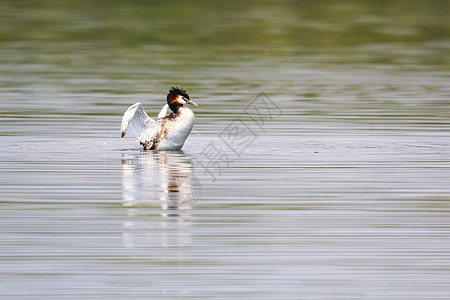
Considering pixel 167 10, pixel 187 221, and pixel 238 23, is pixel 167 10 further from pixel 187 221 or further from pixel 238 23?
pixel 187 221

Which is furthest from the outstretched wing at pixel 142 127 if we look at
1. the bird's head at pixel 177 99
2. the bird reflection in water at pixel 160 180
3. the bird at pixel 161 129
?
the bird's head at pixel 177 99

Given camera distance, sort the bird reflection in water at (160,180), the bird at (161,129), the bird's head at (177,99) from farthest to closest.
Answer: the bird's head at (177,99) → the bird at (161,129) → the bird reflection in water at (160,180)

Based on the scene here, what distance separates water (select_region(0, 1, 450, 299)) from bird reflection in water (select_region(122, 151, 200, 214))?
3cm

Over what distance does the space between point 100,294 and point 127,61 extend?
21527mm

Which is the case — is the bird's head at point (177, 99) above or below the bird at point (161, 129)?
above

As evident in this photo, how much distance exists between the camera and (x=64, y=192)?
34.8 ft

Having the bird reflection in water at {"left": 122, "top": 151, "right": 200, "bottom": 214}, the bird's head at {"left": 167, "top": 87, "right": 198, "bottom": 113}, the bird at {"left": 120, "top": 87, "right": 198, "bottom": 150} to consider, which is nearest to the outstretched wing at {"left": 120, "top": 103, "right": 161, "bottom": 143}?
the bird at {"left": 120, "top": 87, "right": 198, "bottom": 150}

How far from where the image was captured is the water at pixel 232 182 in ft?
24.9

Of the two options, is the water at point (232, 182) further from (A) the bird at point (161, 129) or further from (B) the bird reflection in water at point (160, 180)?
(A) the bird at point (161, 129)

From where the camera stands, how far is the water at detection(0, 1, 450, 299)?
758 centimetres

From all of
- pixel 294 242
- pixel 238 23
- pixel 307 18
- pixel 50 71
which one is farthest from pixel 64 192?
pixel 307 18

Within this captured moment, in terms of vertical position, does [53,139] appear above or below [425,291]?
above

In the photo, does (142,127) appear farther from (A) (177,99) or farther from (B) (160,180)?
(B) (160,180)

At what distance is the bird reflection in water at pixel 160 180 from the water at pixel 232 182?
3 cm
